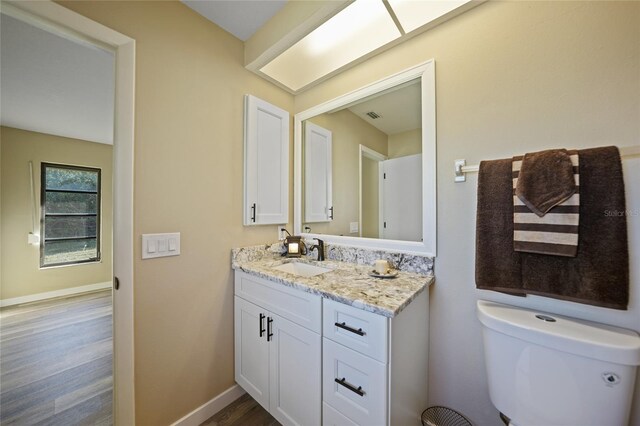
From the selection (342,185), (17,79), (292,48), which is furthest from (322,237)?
(17,79)

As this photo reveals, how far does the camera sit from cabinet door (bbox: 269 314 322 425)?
1.05 m

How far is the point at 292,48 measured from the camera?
1.55 m

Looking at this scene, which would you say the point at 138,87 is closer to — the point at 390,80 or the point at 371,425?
the point at 390,80

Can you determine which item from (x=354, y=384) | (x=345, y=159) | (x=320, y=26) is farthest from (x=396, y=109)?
(x=354, y=384)

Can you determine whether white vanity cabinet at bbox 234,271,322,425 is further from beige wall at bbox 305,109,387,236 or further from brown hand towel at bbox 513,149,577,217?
brown hand towel at bbox 513,149,577,217

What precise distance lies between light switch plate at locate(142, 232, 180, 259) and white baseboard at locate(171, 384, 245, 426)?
0.95 meters

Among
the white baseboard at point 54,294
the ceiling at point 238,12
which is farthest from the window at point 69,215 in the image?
the ceiling at point 238,12

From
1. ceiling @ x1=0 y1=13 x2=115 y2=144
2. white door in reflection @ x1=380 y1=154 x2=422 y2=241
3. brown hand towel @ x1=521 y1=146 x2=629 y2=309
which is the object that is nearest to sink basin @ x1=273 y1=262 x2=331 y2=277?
white door in reflection @ x1=380 y1=154 x2=422 y2=241

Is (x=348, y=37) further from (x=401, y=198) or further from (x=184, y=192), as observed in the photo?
(x=184, y=192)

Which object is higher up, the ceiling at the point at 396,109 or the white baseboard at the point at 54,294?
the ceiling at the point at 396,109

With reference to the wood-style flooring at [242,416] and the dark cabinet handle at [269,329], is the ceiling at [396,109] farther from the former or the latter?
the wood-style flooring at [242,416]

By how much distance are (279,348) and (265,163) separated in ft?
3.98

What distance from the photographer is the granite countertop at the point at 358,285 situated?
88 centimetres

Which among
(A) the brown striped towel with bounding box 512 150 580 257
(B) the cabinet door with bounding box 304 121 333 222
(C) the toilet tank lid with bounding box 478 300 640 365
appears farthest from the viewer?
(B) the cabinet door with bounding box 304 121 333 222
